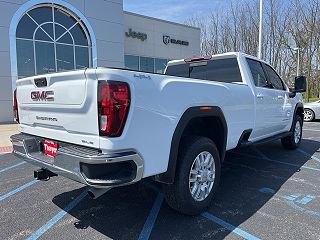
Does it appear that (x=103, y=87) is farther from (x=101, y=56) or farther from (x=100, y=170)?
(x=101, y=56)

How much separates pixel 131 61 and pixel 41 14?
22.5 ft

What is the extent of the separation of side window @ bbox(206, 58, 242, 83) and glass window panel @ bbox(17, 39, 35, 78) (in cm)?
1156

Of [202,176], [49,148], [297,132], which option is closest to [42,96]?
[49,148]

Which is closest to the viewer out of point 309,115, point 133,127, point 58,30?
point 133,127

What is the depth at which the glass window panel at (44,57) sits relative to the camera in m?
14.7

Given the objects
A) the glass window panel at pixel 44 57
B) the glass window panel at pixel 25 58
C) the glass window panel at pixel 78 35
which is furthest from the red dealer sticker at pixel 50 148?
the glass window panel at pixel 78 35

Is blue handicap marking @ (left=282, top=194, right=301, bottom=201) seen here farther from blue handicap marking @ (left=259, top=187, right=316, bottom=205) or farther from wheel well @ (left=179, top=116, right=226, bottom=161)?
wheel well @ (left=179, top=116, right=226, bottom=161)

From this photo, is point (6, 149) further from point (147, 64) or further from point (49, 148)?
point (147, 64)

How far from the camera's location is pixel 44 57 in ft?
48.7

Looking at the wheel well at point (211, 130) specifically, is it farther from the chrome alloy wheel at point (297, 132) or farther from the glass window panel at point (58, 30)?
the glass window panel at point (58, 30)

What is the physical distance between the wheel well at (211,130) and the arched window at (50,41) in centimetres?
1105

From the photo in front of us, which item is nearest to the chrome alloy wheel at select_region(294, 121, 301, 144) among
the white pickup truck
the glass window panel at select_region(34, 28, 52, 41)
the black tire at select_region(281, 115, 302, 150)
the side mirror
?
the black tire at select_region(281, 115, 302, 150)

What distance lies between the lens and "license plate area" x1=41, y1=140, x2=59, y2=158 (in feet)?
10.6

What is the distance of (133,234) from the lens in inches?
125
